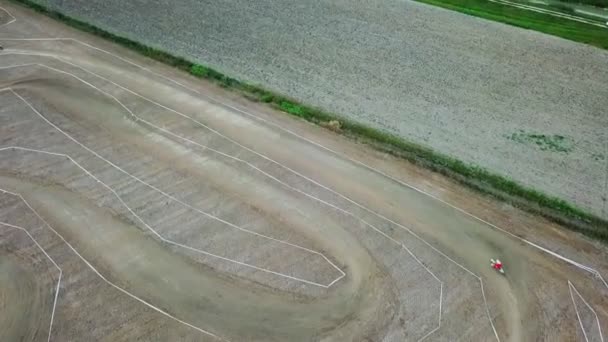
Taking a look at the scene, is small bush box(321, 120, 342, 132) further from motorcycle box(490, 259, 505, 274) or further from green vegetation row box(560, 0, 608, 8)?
green vegetation row box(560, 0, 608, 8)

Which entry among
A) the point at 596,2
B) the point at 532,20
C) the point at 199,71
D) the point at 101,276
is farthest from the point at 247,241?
the point at 596,2

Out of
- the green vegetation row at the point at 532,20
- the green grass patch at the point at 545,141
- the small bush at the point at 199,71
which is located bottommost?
the small bush at the point at 199,71

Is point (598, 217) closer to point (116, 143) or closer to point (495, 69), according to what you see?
point (495, 69)

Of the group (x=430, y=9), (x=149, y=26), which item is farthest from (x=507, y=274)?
(x=149, y=26)

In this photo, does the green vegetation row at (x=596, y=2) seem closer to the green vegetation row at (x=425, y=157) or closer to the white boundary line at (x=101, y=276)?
the green vegetation row at (x=425, y=157)

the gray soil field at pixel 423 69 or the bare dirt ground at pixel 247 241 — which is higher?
the gray soil field at pixel 423 69

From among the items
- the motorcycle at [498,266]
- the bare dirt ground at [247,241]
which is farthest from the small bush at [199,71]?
the motorcycle at [498,266]
